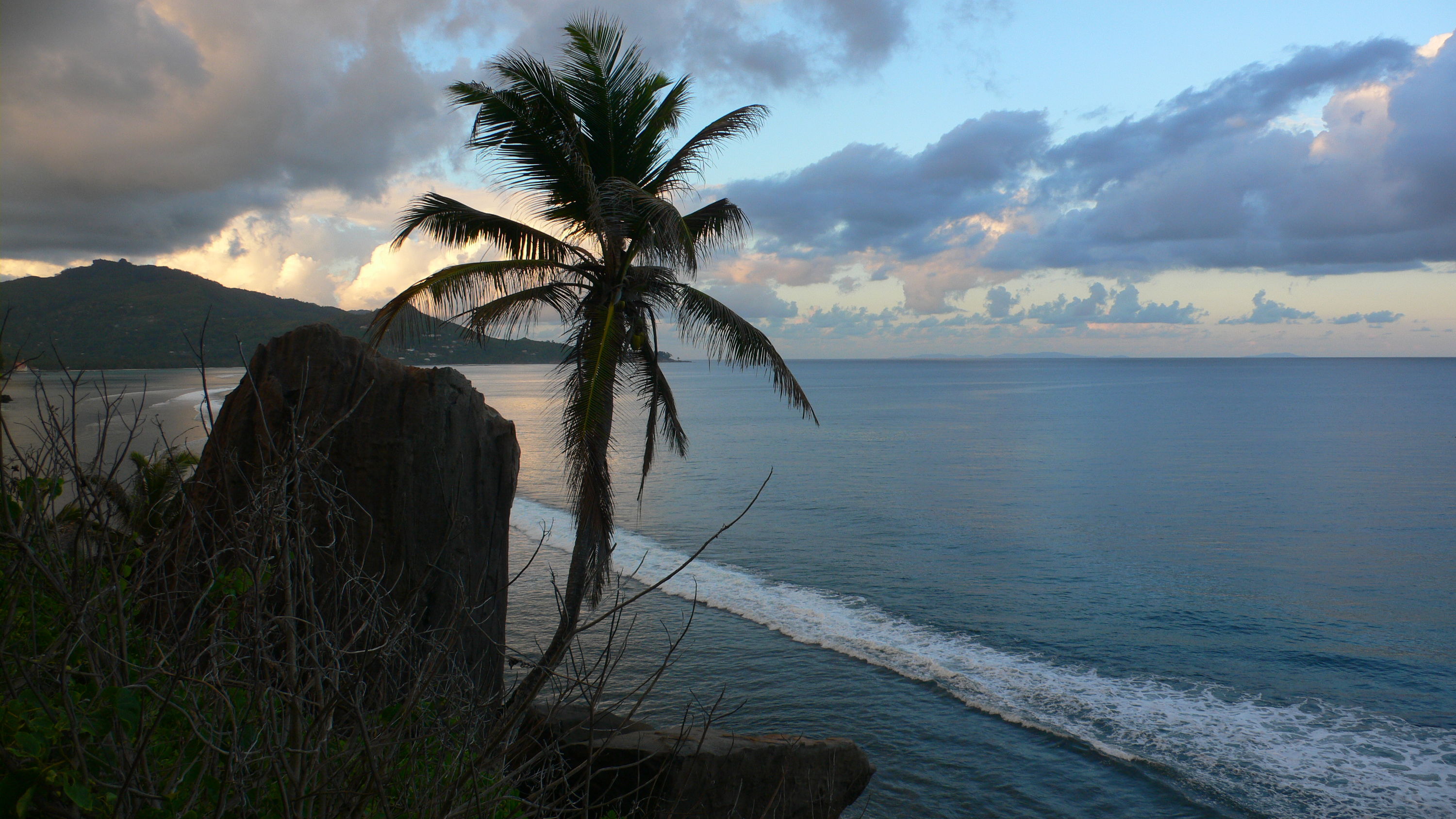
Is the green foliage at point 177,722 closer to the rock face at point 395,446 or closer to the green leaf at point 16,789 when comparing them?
the green leaf at point 16,789

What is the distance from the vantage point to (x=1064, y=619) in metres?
17.7

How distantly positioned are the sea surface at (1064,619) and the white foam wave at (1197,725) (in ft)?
0.17

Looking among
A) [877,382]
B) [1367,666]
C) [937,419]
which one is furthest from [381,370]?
[877,382]

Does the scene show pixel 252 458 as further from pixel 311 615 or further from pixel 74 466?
pixel 311 615

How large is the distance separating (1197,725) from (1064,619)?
5.09 meters

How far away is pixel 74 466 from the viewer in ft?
9.05

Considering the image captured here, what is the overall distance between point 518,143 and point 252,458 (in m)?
5.72

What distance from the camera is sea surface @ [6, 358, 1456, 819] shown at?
439 inches

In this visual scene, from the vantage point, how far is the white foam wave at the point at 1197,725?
1065cm

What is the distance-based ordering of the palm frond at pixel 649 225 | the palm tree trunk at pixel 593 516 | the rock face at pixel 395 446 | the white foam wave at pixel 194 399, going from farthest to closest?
the white foam wave at pixel 194 399
the palm tree trunk at pixel 593 516
the palm frond at pixel 649 225
the rock face at pixel 395 446

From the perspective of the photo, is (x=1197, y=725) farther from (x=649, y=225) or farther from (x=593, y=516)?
(x=649, y=225)

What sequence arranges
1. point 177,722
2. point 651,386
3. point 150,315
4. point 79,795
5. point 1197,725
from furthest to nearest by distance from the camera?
1. point 150,315
2. point 1197,725
3. point 651,386
4. point 177,722
5. point 79,795

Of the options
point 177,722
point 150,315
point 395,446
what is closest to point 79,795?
point 177,722

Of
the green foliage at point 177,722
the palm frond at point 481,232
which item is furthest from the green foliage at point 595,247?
the green foliage at point 177,722
